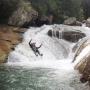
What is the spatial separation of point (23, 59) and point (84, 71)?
7.17 m

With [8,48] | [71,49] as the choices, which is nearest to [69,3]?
[71,49]

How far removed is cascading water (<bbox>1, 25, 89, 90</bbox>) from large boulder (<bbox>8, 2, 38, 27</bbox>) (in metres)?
4.99

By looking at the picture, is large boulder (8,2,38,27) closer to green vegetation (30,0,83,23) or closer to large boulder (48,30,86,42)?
green vegetation (30,0,83,23)

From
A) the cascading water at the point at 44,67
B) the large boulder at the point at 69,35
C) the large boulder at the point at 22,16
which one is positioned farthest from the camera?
the large boulder at the point at 22,16

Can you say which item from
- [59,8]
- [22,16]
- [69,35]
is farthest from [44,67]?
[59,8]

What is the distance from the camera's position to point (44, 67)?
22047 mm

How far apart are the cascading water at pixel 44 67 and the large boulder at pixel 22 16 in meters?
4.99

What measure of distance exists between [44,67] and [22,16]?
16.4 meters

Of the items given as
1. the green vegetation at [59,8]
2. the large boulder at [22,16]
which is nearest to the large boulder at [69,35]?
the large boulder at [22,16]

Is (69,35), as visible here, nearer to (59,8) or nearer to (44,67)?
(44,67)

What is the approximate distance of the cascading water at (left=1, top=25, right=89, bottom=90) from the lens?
17719mm

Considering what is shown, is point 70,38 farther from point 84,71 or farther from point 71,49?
point 84,71

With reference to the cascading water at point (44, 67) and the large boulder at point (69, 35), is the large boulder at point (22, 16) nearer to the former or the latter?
the cascading water at point (44, 67)

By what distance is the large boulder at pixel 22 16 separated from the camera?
36938mm
